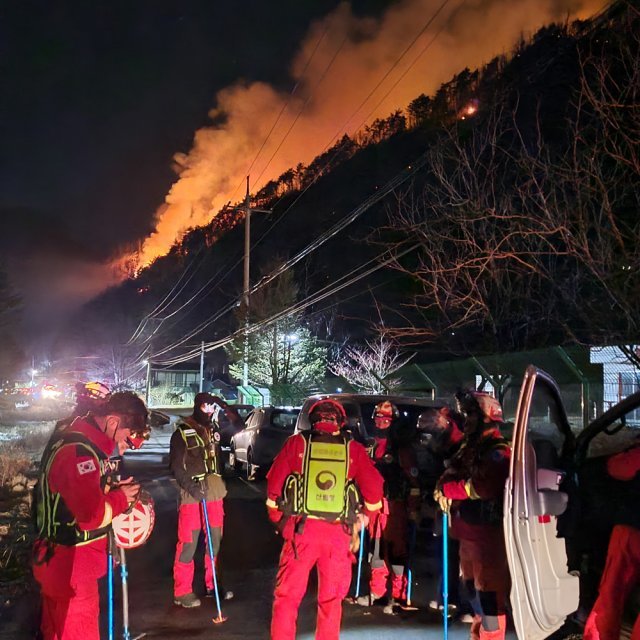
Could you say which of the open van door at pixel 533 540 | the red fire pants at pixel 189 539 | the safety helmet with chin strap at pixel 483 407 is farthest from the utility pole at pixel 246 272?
the open van door at pixel 533 540

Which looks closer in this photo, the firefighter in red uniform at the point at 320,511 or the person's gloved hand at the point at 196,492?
the firefighter in red uniform at the point at 320,511

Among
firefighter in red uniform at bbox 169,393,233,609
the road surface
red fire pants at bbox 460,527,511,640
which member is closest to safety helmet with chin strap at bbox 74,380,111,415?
firefighter in red uniform at bbox 169,393,233,609

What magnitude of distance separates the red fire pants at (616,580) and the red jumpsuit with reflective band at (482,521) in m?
0.61

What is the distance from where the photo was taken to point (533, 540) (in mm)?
3553

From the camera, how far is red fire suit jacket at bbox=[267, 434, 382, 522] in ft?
13.7

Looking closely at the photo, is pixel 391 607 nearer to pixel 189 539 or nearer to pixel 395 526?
pixel 395 526

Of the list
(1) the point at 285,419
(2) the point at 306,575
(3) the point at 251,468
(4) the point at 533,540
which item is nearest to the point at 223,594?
(2) the point at 306,575

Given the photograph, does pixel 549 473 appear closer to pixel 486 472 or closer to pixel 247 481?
pixel 486 472

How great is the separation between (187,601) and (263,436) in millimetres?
7789

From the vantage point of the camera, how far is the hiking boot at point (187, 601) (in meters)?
5.46

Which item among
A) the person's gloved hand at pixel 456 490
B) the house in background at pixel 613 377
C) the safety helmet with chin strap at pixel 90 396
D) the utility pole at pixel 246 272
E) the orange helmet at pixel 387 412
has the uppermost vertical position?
the utility pole at pixel 246 272

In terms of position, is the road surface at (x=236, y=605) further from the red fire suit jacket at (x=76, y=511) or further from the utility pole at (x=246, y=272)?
the utility pole at (x=246, y=272)

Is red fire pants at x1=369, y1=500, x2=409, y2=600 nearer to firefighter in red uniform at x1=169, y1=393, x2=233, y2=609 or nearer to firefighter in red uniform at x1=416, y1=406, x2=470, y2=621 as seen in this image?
firefighter in red uniform at x1=416, y1=406, x2=470, y2=621

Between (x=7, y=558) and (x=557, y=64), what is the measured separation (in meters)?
22.5
